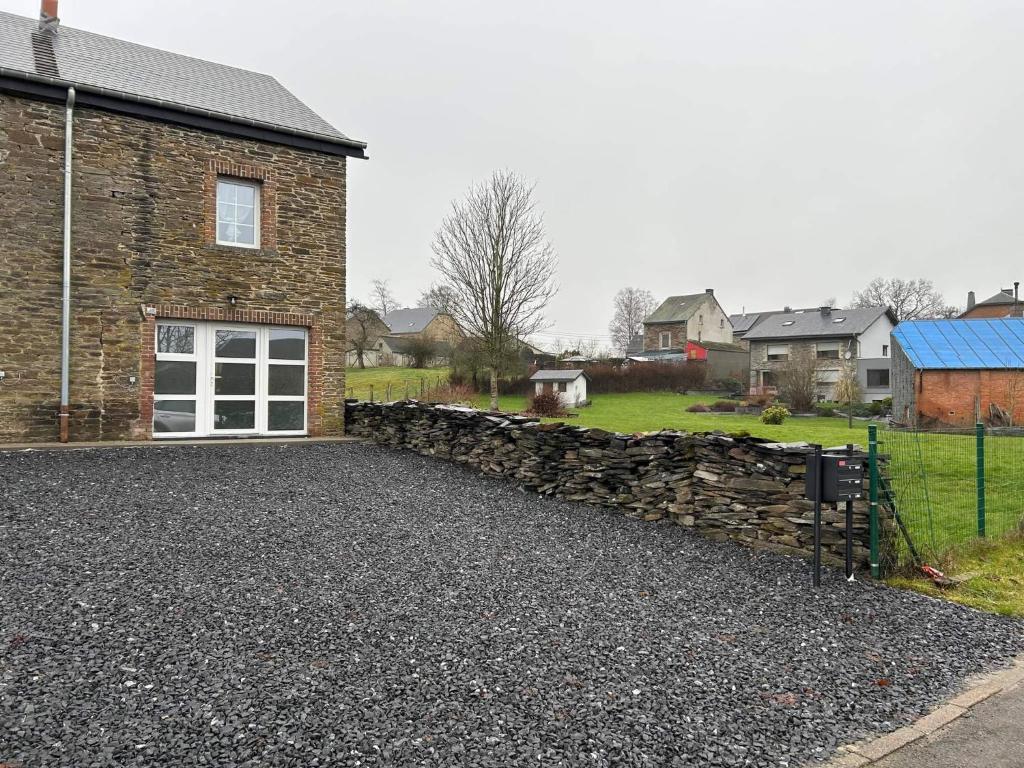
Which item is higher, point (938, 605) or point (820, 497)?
point (820, 497)

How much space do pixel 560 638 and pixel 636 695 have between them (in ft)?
2.70

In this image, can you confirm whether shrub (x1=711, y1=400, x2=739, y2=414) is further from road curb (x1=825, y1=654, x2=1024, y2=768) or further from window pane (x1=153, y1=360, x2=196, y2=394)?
road curb (x1=825, y1=654, x2=1024, y2=768)

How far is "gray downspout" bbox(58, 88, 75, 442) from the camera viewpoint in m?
11.6

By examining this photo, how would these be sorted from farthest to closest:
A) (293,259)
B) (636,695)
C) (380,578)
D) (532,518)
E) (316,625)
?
(293,259)
(532,518)
(380,578)
(316,625)
(636,695)

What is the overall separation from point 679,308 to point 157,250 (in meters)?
56.3

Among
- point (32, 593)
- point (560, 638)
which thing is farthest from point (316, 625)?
A: point (32, 593)

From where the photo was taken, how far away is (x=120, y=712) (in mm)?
3217

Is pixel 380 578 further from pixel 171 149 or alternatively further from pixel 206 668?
pixel 171 149

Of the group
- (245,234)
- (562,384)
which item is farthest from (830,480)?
(562,384)

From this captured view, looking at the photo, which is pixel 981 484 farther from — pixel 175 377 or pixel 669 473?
pixel 175 377

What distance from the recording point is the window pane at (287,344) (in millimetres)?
13781

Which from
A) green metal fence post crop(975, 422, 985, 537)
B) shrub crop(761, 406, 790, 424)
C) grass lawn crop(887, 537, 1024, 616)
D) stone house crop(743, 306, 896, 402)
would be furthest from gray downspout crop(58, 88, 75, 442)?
stone house crop(743, 306, 896, 402)

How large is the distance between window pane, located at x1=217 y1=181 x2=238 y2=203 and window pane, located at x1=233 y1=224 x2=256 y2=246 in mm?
529

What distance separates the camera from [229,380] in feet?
43.5
